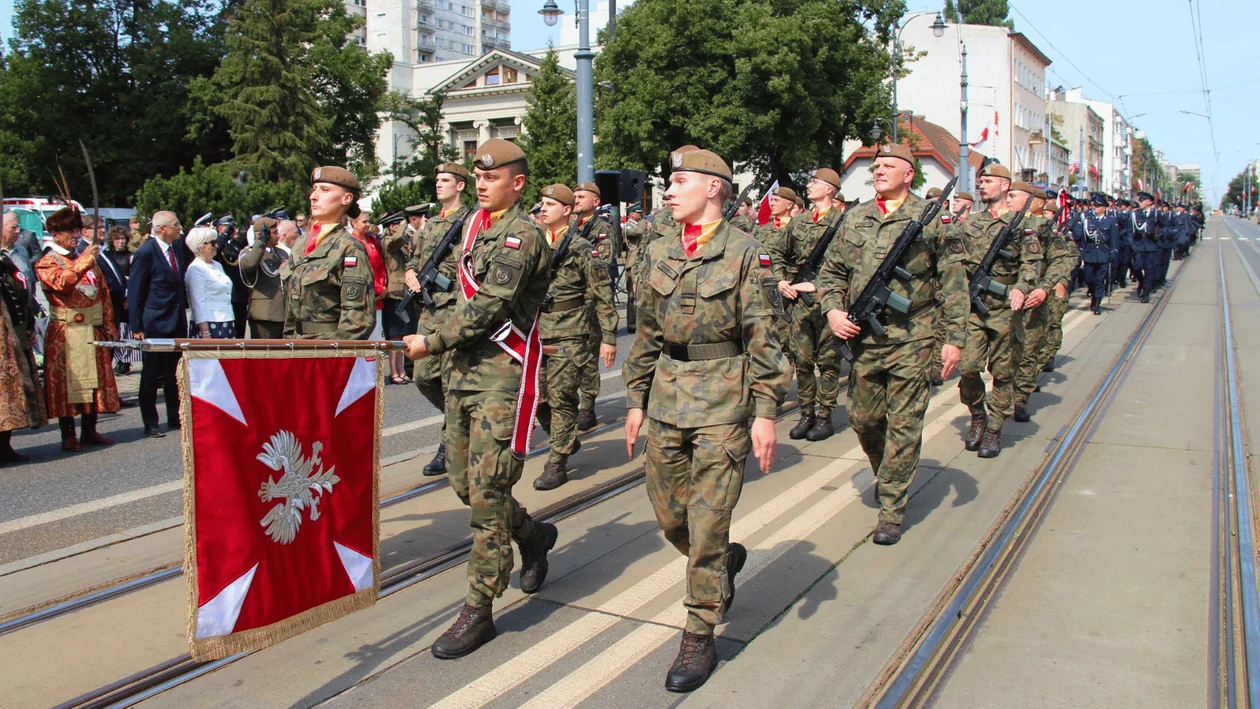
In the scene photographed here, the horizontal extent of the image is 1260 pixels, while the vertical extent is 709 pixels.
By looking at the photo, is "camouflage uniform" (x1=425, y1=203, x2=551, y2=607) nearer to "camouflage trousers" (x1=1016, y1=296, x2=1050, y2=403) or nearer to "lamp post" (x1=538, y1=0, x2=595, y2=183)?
"camouflage trousers" (x1=1016, y1=296, x2=1050, y2=403)

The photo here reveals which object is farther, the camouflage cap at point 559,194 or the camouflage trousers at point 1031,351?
the camouflage trousers at point 1031,351

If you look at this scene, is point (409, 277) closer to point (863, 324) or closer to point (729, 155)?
point (863, 324)

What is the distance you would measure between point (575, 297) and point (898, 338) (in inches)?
93.4

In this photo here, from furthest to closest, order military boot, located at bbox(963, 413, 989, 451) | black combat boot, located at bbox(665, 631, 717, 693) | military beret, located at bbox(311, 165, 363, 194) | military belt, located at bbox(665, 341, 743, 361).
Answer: military boot, located at bbox(963, 413, 989, 451) → military beret, located at bbox(311, 165, 363, 194) → military belt, located at bbox(665, 341, 743, 361) → black combat boot, located at bbox(665, 631, 717, 693)

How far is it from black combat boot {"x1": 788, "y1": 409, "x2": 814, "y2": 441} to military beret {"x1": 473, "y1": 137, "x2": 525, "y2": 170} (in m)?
4.55

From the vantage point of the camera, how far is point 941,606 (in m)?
4.79

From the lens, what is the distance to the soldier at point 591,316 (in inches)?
305

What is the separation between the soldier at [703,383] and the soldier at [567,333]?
8.97 feet

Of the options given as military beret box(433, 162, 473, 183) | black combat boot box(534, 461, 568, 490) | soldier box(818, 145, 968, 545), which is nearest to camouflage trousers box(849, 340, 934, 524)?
soldier box(818, 145, 968, 545)

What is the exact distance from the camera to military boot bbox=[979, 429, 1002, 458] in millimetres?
7742

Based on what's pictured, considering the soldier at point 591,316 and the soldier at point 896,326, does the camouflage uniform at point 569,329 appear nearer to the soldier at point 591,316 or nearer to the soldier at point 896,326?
the soldier at point 591,316

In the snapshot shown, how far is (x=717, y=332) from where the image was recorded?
13.4 feet

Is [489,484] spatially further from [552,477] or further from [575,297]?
[575,297]

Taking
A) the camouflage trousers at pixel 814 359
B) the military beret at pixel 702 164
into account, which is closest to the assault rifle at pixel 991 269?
the camouflage trousers at pixel 814 359
